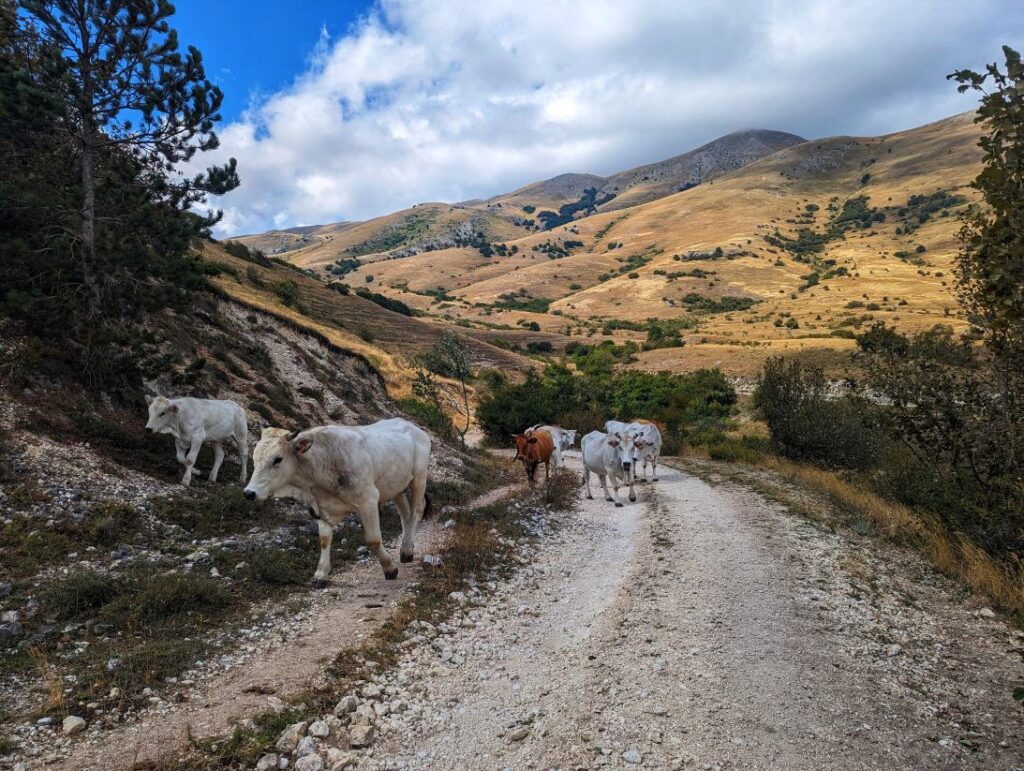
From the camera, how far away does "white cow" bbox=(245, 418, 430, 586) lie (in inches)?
302

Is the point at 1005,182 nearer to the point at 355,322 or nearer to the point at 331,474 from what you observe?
the point at 331,474

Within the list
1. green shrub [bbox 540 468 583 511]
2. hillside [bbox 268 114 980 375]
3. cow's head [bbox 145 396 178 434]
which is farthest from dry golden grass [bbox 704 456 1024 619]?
hillside [bbox 268 114 980 375]

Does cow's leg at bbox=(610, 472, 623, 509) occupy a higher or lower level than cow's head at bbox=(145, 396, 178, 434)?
lower

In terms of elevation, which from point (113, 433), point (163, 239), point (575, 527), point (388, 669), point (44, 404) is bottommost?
point (575, 527)

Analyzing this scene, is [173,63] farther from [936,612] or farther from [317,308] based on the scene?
[317,308]

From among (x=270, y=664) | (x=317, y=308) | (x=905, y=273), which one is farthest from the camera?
(x=905, y=273)

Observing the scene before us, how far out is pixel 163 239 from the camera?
12766 mm

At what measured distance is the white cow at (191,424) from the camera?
11.3 metres

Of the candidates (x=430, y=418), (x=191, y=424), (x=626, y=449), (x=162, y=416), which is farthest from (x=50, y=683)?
(x=430, y=418)

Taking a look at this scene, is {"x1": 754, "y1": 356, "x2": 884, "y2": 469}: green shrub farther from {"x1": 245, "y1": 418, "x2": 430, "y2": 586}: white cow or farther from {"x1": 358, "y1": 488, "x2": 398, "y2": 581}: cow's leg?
{"x1": 358, "y1": 488, "x2": 398, "y2": 581}: cow's leg

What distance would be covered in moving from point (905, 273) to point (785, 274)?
2908cm

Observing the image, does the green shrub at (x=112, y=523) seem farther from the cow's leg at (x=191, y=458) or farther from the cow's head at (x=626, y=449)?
the cow's head at (x=626, y=449)

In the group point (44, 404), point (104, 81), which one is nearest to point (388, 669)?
point (44, 404)

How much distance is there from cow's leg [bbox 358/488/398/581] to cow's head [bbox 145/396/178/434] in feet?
19.3
